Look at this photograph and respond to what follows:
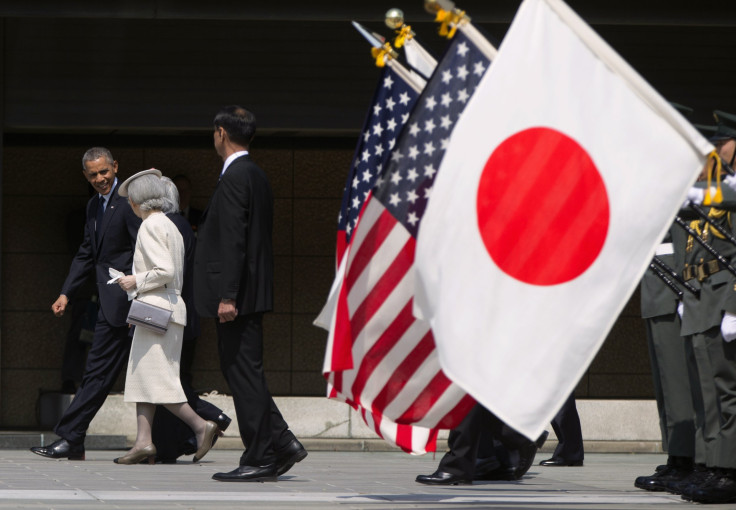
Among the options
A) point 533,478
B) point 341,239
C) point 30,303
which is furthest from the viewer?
point 30,303

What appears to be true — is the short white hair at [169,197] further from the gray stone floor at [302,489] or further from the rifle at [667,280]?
the rifle at [667,280]

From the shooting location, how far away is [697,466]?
7816mm

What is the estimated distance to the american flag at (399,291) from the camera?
6.26 meters

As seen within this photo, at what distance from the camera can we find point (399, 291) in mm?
6449

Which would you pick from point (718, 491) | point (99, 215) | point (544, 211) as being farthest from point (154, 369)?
point (544, 211)

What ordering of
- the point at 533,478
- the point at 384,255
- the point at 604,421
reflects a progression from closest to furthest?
the point at 384,255, the point at 533,478, the point at 604,421

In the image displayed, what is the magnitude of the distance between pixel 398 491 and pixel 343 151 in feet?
20.9

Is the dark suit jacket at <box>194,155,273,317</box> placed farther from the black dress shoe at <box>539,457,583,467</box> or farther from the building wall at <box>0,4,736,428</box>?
the building wall at <box>0,4,736,428</box>

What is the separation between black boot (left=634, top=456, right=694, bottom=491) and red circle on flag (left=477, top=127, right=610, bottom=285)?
303 cm

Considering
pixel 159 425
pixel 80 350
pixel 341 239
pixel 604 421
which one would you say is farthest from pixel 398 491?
pixel 80 350

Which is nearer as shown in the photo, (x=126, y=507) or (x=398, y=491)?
(x=126, y=507)

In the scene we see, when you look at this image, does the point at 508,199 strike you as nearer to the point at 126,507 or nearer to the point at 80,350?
the point at 126,507

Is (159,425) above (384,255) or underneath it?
underneath

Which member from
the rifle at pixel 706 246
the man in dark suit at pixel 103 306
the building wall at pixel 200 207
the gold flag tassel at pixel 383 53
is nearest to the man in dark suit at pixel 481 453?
the rifle at pixel 706 246
